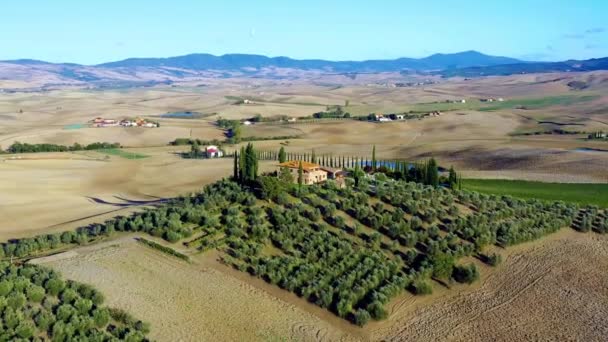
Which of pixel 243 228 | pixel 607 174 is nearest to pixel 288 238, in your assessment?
pixel 243 228

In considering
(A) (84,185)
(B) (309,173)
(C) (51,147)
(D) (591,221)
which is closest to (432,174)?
(B) (309,173)

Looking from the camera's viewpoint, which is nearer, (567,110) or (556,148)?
(556,148)

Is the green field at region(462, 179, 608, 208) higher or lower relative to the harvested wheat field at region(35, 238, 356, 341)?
lower

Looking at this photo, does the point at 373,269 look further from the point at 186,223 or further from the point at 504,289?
the point at 186,223

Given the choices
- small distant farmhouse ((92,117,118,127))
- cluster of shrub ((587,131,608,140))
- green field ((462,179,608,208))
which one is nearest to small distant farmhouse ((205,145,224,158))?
green field ((462,179,608,208))

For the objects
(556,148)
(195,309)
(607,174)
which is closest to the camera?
(195,309)

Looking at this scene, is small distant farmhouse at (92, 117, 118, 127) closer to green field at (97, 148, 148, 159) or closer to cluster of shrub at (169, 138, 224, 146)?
cluster of shrub at (169, 138, 224, 146)
